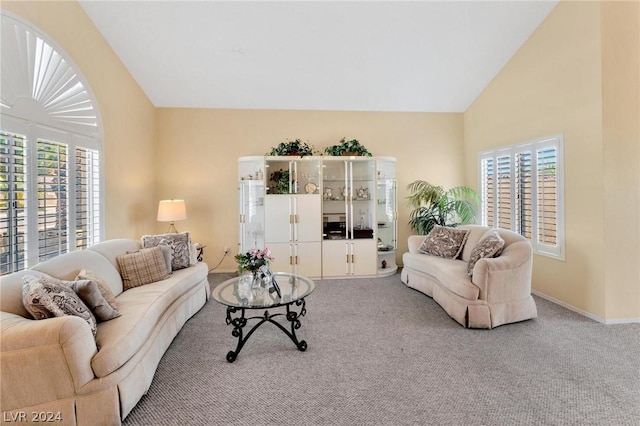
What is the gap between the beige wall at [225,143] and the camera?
5.28 meters

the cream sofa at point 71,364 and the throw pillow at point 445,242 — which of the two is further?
the throw pillow at point 445,242

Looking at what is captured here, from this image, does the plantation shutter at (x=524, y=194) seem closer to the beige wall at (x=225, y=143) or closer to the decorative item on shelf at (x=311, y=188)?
the beige wall at (x=225, y=143)

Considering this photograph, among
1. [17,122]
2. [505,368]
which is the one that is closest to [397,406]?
[505,368]

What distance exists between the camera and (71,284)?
7.18 ft

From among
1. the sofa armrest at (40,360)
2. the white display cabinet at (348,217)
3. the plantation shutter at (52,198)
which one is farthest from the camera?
the white display cabinet at (348,217)

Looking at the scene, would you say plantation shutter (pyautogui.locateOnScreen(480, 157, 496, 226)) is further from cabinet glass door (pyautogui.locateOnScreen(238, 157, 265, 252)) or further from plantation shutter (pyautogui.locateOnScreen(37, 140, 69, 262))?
plantation shutter (pyautogui.locateOnScreen(37, 140, 69, 262))

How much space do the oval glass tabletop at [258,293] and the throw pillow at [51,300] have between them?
3.13ft

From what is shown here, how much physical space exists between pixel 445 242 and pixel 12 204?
474 cm

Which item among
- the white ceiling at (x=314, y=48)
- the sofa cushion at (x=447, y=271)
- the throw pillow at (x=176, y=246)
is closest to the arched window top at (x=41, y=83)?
the white ceiling at (x=314, y=48)

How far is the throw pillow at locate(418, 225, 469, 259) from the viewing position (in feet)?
13.7

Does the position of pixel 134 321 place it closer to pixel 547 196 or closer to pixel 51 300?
pixel 51 300

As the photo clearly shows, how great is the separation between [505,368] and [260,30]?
444 centimetres

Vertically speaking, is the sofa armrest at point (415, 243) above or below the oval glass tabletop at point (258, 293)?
above

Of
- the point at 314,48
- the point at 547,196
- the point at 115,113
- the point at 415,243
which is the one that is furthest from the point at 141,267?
the point at 547,196
